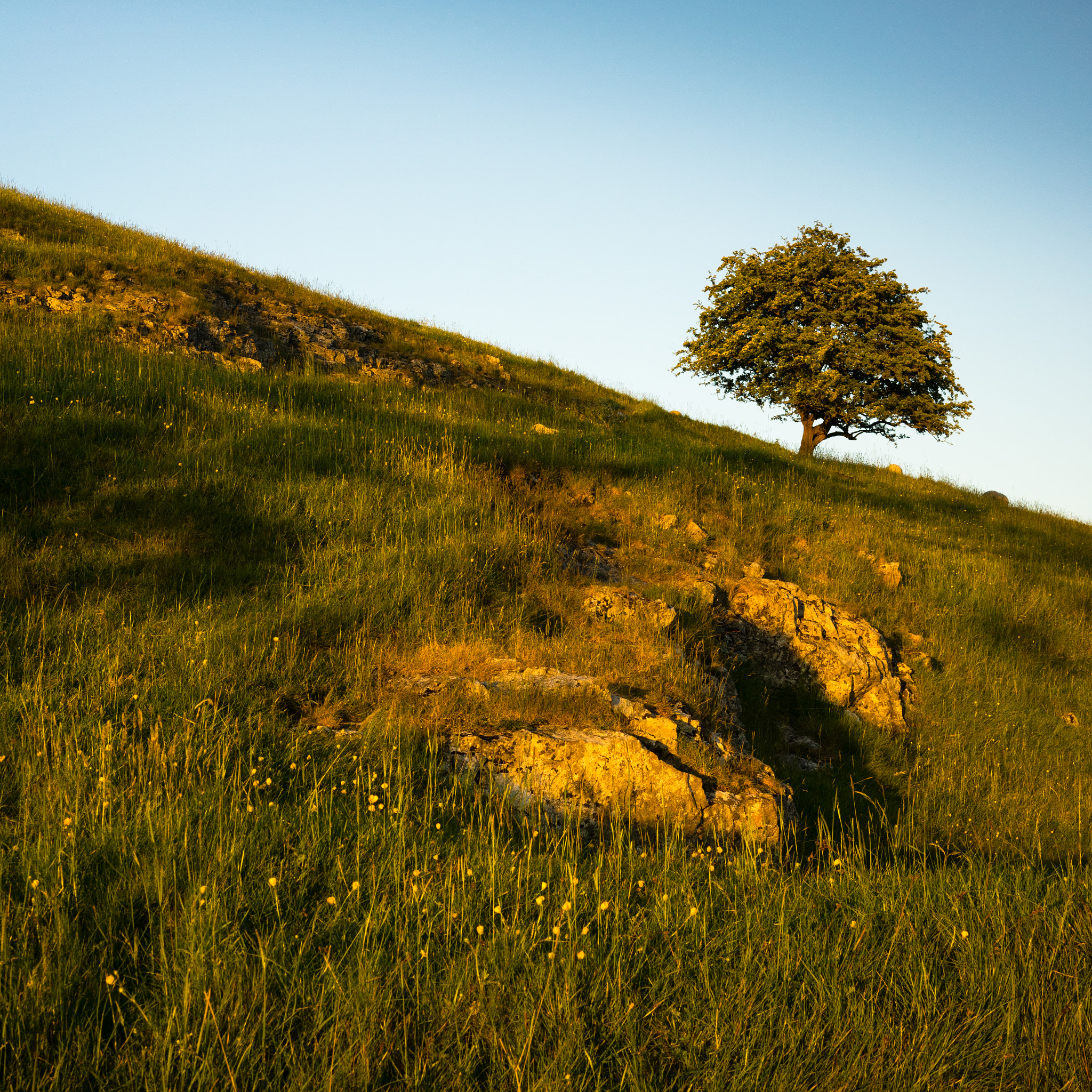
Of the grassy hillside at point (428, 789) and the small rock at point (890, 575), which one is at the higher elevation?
the small rock at point (890, 575)

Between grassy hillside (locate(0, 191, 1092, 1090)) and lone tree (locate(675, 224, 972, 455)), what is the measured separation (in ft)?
53.7

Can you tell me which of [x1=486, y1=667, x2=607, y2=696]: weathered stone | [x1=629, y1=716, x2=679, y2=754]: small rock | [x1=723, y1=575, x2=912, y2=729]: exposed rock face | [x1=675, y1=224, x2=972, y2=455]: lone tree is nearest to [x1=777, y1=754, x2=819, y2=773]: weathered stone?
[x1=723, y1=575, x2=912, y2=729]: exposed rock face

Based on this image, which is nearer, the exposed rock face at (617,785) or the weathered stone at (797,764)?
the exposed rock face at (617,785)

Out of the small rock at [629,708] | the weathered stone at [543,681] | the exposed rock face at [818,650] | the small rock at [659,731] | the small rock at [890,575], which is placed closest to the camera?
the small rock at [659,731]

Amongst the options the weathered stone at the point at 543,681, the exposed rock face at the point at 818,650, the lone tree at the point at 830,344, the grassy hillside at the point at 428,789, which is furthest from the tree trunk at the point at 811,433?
the weathered stone at the point at 543,681

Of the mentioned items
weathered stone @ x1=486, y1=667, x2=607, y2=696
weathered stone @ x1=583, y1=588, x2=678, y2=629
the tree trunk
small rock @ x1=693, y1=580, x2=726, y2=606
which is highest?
the tree trunk

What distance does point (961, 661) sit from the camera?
8297 mm

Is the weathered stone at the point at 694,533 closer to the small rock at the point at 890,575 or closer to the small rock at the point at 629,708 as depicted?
the small rock at the point at 890,575

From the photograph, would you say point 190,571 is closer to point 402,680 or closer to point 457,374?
point 402,680

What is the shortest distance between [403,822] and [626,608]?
3.59 metres

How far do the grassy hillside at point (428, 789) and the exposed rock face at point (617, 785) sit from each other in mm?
230

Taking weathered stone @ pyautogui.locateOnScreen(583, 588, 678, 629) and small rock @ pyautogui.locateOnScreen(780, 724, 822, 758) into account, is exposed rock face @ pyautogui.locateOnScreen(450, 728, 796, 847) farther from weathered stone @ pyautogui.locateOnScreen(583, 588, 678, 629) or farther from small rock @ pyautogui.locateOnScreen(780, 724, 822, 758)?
small rock @ pyautogui.locateOnScreen(780, 724, 822, 758)

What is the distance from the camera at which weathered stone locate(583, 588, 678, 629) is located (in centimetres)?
622

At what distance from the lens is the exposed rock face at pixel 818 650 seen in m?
7.12
